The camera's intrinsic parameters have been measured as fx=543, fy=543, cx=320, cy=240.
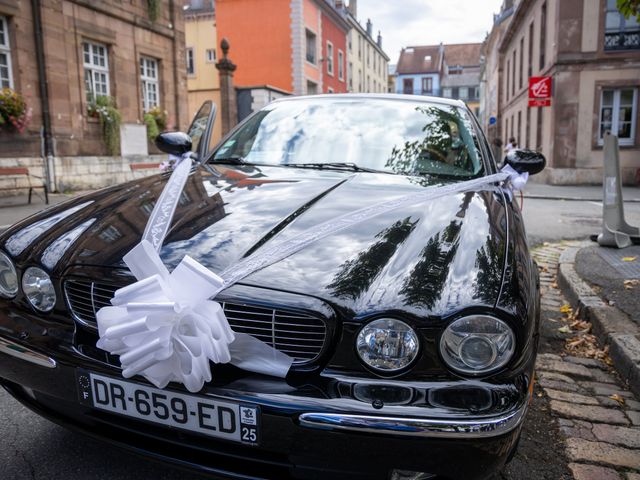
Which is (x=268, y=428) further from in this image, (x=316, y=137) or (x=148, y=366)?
(x=316, y=137)

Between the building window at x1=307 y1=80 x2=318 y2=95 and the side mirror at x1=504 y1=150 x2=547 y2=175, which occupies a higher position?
the building window at x1=307 y1=80 x2=318 y2=95

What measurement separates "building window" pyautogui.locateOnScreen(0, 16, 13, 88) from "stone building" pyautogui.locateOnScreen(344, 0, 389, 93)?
112 feet

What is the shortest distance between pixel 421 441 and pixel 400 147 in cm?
181

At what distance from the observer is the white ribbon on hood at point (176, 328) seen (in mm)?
1440

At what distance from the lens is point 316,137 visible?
3.04 meters

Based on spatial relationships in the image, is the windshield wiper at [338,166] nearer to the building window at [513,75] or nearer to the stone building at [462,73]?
the building window at [513,75]

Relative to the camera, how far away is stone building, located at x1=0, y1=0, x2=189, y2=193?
500 inches

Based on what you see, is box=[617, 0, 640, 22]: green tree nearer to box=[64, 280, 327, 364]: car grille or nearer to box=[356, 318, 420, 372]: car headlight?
box=[356, 318, 420, 372]: car headlight


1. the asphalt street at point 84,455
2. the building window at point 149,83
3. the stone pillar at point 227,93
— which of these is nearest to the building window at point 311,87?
the stone pillar at point 227,93

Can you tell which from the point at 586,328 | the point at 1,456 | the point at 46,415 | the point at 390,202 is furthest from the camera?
the point at 586,328

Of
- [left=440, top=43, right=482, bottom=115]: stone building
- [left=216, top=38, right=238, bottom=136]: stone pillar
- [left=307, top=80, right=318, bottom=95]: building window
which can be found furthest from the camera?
[left=440, top=43, right=482, bottom=115]: stone building

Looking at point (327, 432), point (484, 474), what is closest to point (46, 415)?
point (327, 432)

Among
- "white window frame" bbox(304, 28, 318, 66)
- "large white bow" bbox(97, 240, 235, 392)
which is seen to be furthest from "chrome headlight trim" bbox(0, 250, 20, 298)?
"white window frame" bbox(304, 28, 318, 66)

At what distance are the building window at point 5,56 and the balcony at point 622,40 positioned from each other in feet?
58.4
